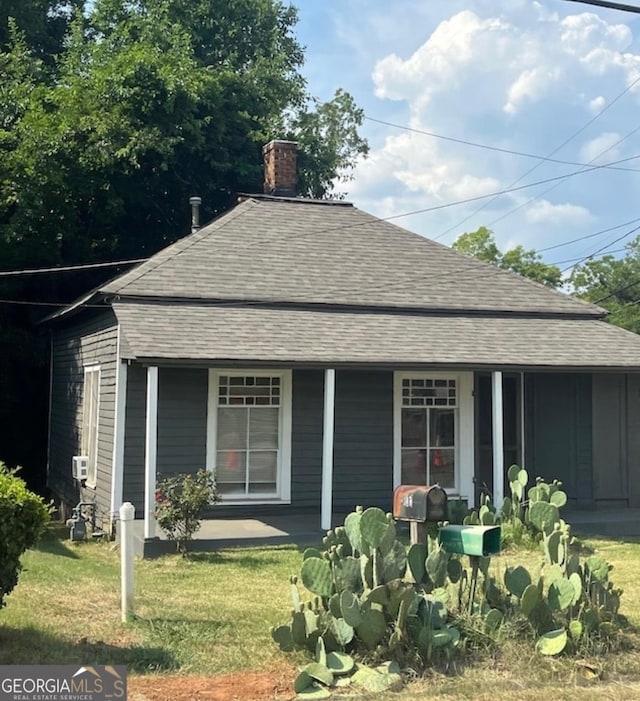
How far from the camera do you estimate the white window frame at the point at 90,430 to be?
13.1 metres

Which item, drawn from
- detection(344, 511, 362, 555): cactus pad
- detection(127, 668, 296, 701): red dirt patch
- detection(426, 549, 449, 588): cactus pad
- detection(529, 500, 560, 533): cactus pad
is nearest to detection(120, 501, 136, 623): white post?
detection(127, 668, 296, 701): red dirt patch

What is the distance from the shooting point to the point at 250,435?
12.5 metres

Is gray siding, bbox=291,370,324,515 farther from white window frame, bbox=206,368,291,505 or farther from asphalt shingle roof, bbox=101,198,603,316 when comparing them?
asphalt shingle roof, bbox=101,198,603,316

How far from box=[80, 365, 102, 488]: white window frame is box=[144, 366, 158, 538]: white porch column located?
257 centimetres

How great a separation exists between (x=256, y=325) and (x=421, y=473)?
3.60 meters

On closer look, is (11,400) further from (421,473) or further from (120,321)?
(421,473)

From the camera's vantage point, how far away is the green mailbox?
6000mm

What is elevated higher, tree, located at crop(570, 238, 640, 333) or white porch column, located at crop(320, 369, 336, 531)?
tree, located at crop(570, 238, 640, 333)

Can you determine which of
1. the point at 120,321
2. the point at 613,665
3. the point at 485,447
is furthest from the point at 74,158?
the point at 613,665

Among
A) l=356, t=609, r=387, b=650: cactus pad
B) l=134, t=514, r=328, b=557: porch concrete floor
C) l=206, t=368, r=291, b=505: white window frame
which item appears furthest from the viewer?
l=206, t=368, r=291, b=505: white window frame

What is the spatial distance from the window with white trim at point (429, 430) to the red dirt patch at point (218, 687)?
313 inches

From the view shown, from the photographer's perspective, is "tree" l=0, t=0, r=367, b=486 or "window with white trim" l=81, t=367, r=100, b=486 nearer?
"window with white trim" l=81, t=367, r=100, b=486

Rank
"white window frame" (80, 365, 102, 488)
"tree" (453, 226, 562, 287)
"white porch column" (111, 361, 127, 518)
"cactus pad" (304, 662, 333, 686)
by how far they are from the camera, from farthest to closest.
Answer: "tree" (453, 226, 562, 287) < "white window frame" (80, 365, 102, 488) < "white porch column" (111, 361, 127, 518) < "cactus pad" (304, 662, 333, 686)

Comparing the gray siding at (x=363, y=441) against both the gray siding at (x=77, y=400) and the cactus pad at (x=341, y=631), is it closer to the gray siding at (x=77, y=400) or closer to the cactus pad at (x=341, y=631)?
the gray siding at (x=77, y=400)
